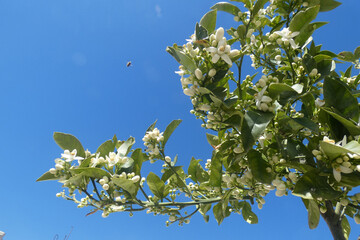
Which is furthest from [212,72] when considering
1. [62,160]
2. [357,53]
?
[357,53]

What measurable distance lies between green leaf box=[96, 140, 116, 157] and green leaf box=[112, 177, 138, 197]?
28 centimetres

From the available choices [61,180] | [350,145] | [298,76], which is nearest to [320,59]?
[298,76]

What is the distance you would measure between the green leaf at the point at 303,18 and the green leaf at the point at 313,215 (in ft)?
2.36

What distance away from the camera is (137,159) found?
1221 millimetres

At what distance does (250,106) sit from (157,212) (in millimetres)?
677

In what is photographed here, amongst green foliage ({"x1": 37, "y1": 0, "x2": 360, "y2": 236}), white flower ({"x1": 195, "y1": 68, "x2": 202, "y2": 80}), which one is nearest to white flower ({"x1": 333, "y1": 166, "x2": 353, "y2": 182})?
green foliage ({"x1": 37, "y1": 0, "x2": 360, "y2": 236})

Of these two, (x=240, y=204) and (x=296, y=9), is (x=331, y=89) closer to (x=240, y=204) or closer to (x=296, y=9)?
→ (x=296, y=9)

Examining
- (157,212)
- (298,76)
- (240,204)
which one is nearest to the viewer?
(298,76)

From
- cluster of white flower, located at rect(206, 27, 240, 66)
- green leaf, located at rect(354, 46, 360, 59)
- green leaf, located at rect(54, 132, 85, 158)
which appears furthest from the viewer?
green leaf, located at rect(354, 46, 360, 59)

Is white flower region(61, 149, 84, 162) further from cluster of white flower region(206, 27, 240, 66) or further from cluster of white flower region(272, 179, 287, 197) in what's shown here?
cluster of white flower region(272, 179, 287, 197)

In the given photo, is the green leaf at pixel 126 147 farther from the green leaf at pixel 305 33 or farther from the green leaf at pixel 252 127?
the green leaf at pixel 305 33

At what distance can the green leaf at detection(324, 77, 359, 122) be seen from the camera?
0.97 m

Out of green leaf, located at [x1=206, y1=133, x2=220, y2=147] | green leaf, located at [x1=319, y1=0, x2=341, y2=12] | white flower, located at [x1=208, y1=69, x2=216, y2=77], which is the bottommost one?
green leaf, located at [x1=206, y1=133, x2=220, y2=147]

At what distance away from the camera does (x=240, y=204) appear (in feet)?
5.35
